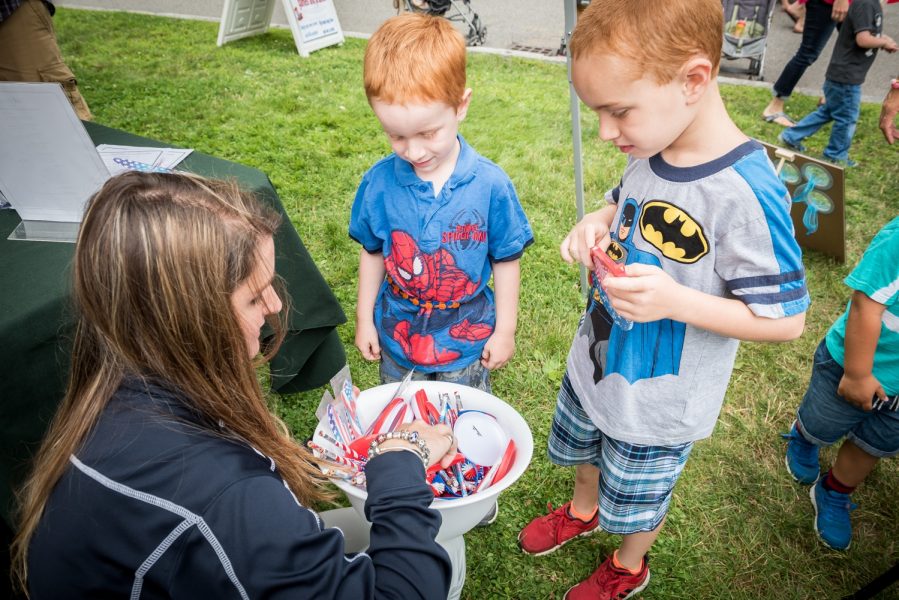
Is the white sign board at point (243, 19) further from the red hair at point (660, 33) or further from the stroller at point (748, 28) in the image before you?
the red hair at point (660, 33)

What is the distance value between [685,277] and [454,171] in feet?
2.28

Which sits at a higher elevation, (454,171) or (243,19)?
(454,171)

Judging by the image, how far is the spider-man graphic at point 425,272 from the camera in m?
1.61

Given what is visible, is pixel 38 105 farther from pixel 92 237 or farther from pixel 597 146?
pixel 597 146

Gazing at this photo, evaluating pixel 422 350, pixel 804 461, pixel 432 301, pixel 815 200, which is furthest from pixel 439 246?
pixel 815 200

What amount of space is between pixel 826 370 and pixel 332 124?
4419 mm

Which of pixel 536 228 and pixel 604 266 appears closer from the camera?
pixel 604 266

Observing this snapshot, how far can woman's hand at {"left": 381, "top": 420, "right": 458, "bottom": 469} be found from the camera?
1229mm

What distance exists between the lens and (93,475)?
90 centimetres

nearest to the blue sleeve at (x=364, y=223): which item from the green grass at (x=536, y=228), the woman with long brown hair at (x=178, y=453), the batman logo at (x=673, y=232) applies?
the woman with long brown hair at (x=178, y=453)

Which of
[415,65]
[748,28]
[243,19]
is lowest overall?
[748,28]

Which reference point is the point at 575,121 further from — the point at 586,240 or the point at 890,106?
the point at 890,106

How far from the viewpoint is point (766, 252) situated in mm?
1062

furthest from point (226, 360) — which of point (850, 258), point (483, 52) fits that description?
point (483, 52)
